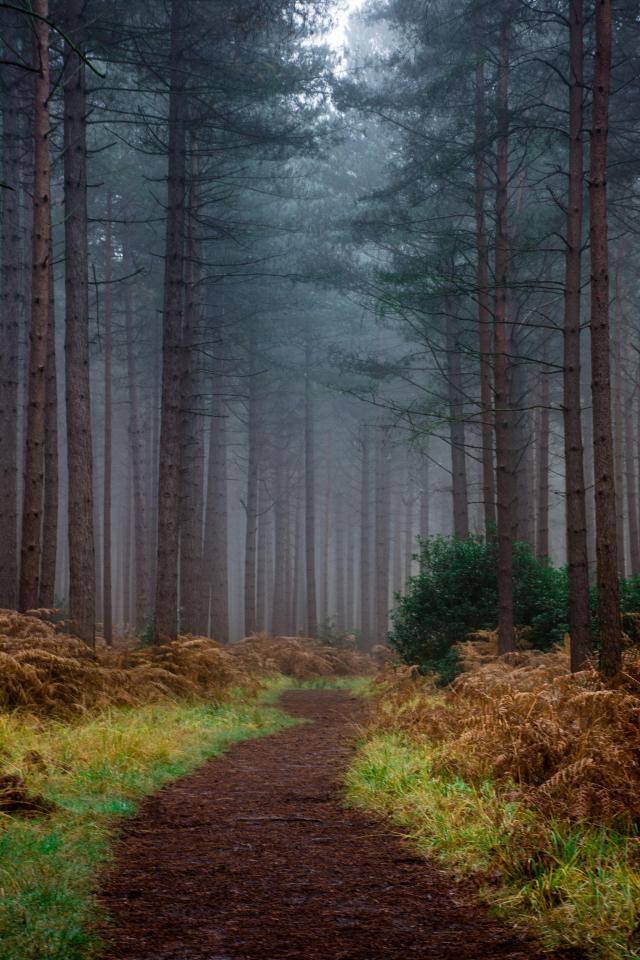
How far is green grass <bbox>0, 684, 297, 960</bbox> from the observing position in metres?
3.86

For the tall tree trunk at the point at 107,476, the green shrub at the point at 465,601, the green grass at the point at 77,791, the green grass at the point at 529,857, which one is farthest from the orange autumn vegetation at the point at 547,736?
the tall tree trunk at the point at 107,476

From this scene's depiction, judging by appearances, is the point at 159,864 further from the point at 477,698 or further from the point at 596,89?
the point at 596,89

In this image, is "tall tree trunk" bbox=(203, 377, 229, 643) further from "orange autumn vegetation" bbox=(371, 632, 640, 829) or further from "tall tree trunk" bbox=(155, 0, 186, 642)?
"orange autumn vegetation" bbox=(371, 632, 640, 829)

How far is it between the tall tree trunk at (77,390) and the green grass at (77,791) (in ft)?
7.73

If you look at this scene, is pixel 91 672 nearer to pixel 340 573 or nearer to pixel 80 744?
pixel 80 744

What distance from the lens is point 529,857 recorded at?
455 centimetres

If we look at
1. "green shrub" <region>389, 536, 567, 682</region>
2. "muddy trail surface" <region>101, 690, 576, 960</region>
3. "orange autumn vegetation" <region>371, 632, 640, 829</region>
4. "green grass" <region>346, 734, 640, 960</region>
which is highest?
"green shrub" <region>389, 536, 567, 682</region>

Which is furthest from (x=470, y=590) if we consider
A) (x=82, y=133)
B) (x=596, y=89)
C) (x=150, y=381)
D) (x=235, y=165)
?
(x=150, y=381)

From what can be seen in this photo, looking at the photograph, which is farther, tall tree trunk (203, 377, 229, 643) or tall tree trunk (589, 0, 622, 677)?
tall tree trunk (203, 377, 229, 643)

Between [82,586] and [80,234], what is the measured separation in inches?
206

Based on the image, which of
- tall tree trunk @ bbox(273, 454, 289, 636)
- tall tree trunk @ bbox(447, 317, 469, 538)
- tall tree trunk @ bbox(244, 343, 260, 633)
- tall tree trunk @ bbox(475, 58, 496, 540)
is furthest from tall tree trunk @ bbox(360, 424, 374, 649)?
tall tree trunk @ bbox(475, 58, 496, 540)

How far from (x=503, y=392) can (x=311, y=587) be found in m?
17.1

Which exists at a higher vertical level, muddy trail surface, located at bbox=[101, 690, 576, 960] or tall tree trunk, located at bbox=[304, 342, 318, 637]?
tall tree trunk, located at bbox=[304, 342, 318, 637]

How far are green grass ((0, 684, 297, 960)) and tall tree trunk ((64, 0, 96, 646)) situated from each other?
7.73 feet
